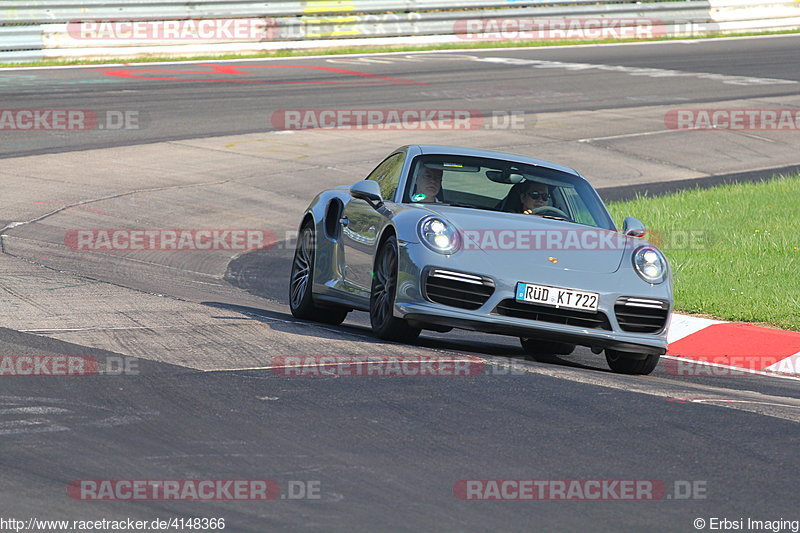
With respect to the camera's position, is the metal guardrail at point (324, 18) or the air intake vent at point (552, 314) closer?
the air intake vent at point (552, 314)

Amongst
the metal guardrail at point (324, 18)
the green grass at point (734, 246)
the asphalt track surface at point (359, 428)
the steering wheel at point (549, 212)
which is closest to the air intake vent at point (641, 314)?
the asphalt track surface at point (359, 428)

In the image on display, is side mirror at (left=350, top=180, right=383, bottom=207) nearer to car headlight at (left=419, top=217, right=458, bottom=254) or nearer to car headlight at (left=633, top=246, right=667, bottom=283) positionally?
car headlight at (left=419, top=217, right=458, bottom=254)

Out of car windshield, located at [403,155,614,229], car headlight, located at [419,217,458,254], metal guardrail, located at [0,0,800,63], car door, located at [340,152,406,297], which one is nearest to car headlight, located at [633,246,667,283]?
car windshield, located at [403,155,614,229]

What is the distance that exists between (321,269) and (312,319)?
0.45 metres

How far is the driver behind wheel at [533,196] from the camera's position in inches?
365

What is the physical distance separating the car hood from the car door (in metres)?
0.45

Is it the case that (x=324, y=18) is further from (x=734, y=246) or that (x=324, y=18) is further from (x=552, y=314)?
(x=552, y=314)

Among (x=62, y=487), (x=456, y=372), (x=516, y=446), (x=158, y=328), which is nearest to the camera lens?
(x=62, y=487)

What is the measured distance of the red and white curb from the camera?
9113mm

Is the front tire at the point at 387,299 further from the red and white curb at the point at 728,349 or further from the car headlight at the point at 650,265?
the red and white curb at the point at 728,349

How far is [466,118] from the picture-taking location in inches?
906

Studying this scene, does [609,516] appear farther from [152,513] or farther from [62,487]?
[62,487]

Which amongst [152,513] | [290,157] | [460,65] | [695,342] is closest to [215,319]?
[695,342]

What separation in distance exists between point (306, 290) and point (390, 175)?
1160 millimetres
